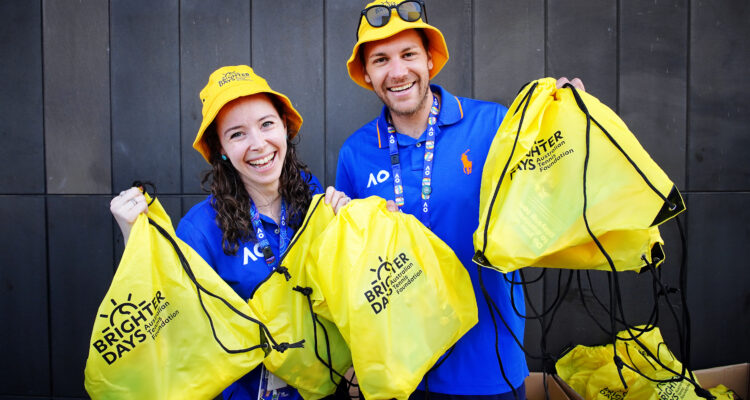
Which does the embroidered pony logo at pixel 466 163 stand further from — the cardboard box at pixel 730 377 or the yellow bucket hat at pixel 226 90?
the cardboard box at pixel 730 377

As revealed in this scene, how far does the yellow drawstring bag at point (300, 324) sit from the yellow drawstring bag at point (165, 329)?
7cm

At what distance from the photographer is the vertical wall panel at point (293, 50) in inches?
105

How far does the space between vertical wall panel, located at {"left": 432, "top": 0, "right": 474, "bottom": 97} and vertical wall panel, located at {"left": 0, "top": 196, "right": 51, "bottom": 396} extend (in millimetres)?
2852

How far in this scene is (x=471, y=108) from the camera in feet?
5.64

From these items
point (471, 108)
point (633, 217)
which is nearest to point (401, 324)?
point (633, 217)

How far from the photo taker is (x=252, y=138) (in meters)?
1.49

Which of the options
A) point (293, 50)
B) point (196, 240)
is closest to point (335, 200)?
point (196, 240)

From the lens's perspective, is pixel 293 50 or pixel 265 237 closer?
pixel 265 237

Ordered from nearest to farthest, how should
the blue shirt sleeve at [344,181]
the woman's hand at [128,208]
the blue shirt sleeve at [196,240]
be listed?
the woman's hand at [128,208], the blue shirt sleeve at [196,240], the blue shirt sleeve at [344,181]

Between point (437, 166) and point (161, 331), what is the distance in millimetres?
1077

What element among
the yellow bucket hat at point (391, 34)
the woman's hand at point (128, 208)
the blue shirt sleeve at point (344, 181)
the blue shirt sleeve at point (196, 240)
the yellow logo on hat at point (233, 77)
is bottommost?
the blue shirt sleeve at point (196, 240)

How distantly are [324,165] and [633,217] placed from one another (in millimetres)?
1927

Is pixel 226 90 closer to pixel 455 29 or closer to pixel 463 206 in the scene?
pixel 463 206

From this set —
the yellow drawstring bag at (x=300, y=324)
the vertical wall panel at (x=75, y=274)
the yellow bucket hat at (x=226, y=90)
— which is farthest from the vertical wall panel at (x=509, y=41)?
the vertical wall panel at (x=75, y=274)
